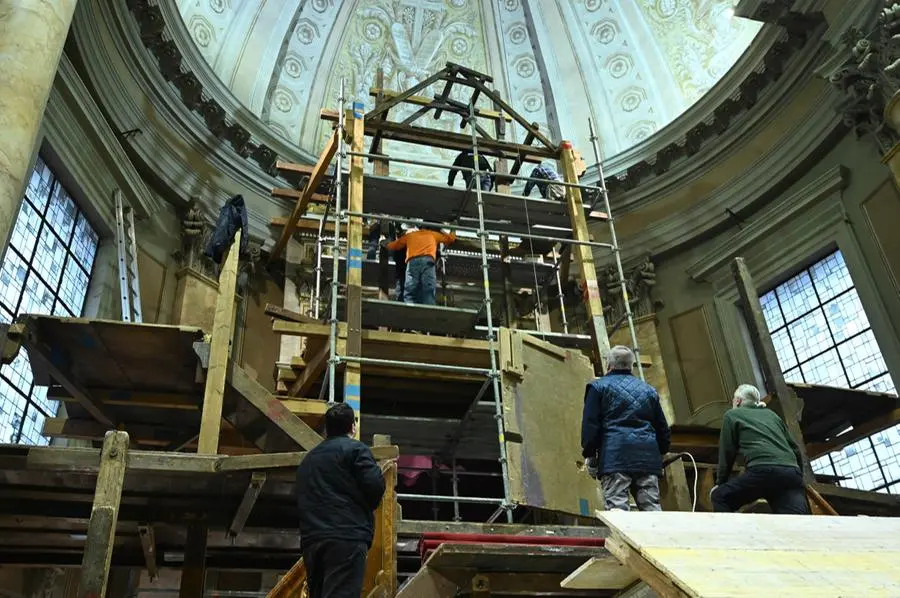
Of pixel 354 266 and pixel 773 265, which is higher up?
pixel 773 265

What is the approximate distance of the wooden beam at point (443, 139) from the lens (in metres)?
9.48

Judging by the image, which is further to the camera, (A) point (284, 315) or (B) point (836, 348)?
→ (B) point (836, 348)

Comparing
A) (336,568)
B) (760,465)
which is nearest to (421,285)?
(760,465)

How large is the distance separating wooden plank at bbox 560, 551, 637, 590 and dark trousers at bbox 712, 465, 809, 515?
2.54 m

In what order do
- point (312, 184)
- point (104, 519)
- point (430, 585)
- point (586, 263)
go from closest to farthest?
1. point (430, 585)
2. point (104, 519)
3. point (586, 263)
4. point (312, 184)

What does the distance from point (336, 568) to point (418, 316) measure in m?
4.43

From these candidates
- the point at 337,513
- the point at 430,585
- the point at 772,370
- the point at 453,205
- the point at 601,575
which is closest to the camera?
the point at 601,575

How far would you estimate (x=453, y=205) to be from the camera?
31.0ft

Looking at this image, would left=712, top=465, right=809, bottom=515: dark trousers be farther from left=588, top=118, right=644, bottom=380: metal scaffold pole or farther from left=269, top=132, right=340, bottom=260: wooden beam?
left=269, top=132, right=340, bottom=260: wooden beam

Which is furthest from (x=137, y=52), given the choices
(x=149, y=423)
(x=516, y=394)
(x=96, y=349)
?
Answer: (x=516, y=394)

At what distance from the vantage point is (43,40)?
22.7ft

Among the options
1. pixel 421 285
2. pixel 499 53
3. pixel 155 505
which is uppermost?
pixel 499 53

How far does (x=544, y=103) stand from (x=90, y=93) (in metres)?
9.91

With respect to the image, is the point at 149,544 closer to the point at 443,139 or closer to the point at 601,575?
the point at 601,575
